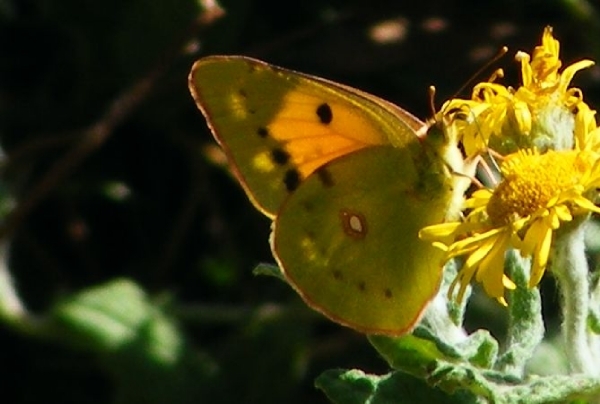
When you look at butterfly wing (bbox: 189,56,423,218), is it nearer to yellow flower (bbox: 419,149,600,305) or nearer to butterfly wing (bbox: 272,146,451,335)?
butterfly wing (bbox: 272,146,451,335)

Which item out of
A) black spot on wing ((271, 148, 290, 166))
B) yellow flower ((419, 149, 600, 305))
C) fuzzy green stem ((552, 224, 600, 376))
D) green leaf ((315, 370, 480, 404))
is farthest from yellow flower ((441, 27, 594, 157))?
green leaf ((315, 370, 480, 404))

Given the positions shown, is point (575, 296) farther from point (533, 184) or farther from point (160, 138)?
point (160, 138)

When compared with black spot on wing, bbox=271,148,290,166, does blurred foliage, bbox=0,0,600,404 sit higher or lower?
lower

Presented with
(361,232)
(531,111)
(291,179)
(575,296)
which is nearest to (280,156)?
(291,179)

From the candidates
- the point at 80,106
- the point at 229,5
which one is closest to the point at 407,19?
the point at 229,5

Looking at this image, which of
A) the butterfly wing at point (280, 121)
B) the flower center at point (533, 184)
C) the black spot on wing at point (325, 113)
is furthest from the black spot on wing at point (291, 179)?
the flower center at point (533, 184)

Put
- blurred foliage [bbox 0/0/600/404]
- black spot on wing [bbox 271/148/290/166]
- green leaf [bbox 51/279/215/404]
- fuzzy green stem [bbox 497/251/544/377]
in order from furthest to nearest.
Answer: blurred foliage [bbox 0/0/600/404] < green leaf [bbox 51/279/215/404] < black spot on wing [bbox 271/148/290/166] < fuzzy green stem [bbox 497/251/544/377]
